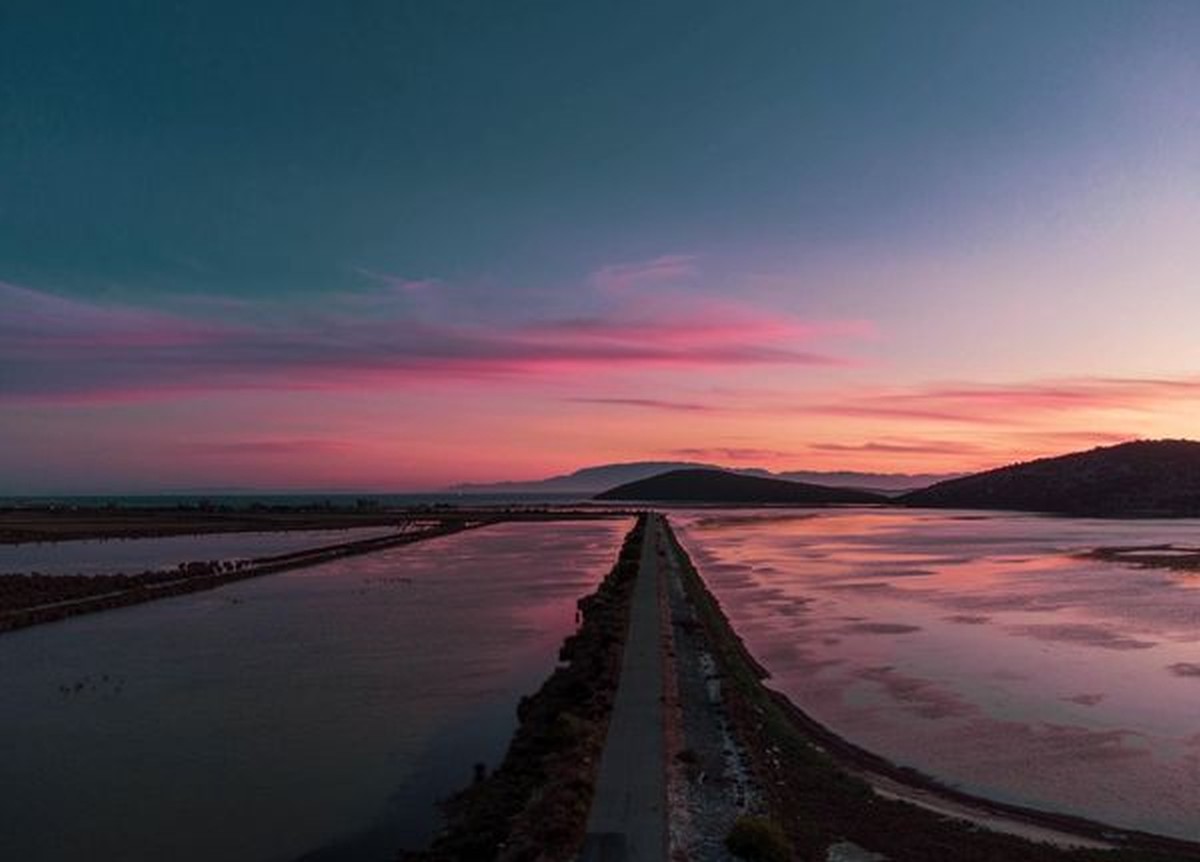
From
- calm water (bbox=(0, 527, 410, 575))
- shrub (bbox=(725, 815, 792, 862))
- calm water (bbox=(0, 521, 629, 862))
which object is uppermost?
calm water (bbox=(0, 527, 410, 575))

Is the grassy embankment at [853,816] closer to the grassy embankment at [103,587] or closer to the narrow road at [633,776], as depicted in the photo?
the narrow road at [633,776]

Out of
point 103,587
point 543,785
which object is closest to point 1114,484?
point 103,587

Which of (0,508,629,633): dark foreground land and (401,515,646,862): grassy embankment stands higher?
(0,508,629,633): dark foreground land

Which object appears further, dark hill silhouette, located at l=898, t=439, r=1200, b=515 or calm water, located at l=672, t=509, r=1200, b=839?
dark hill silhouette, located at l=898, t=439, r=1200, b=515

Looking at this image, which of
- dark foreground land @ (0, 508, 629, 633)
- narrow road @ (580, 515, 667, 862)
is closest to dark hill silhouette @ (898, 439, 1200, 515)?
dark foreground land @ (0, 508, 629, 633)

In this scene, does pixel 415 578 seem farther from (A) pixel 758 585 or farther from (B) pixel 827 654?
(B) pixel 827 654

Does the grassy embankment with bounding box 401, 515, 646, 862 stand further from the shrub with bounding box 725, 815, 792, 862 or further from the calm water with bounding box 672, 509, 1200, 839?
the calm water with bounding box 672, 509, 1200, 839
